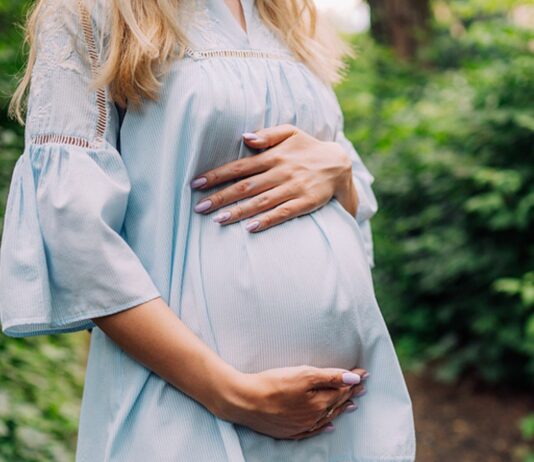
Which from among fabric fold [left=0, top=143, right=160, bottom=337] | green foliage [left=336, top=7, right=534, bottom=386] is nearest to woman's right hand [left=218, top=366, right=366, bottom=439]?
fabric fold [left=0, top=143, right=160, bottom=337]

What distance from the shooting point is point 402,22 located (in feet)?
26.9

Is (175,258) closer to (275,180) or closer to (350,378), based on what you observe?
(275,180)

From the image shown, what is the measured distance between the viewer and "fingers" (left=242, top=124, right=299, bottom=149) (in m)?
1.51

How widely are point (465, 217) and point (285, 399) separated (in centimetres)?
359

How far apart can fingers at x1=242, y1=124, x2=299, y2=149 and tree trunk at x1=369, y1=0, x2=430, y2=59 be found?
6984 mm

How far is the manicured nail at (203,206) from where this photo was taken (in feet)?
4.82

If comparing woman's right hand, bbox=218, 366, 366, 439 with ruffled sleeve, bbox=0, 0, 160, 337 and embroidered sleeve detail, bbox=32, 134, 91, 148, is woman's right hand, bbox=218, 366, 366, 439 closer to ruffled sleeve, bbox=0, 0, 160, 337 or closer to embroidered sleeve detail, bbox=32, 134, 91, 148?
ruffled sleeve, bbox=0, 0, 160, 337

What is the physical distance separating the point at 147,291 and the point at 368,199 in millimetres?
739

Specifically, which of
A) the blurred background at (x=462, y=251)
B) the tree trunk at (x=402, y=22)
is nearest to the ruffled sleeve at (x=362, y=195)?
the blurred background at (x=462, y=251)

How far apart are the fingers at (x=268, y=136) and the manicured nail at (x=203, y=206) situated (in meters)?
0.15

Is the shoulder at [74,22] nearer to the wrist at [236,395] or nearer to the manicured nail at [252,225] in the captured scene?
the manicured nail at [252,225]

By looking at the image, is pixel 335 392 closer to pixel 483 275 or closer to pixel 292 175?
pixel 292 175

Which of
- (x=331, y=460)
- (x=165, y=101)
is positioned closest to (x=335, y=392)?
(x=331, y=460)

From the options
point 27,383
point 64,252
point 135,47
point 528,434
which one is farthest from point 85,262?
point 528,434
